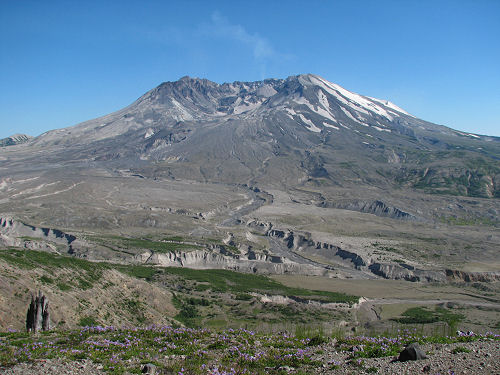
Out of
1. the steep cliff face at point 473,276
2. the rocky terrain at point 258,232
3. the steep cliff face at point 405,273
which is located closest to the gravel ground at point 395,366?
the rocky terrain at point 258,232

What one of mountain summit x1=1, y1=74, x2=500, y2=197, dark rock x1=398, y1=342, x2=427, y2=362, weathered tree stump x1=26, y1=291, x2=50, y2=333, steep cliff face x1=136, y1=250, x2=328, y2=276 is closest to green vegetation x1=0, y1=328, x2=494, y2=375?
dark rock x1=398, y1=342, x2=427, y2=362

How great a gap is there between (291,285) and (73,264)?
2828 centimetres

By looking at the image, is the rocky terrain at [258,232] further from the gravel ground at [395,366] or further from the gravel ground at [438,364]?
the gravel ground at [395,366]

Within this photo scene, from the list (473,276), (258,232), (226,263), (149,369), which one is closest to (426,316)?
(473,276)

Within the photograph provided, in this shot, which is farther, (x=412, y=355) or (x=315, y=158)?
(x=315, y=158)

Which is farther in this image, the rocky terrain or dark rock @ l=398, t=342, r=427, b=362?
the rocky terrain

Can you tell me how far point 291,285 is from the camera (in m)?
50.1

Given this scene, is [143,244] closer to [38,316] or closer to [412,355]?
[38,316]

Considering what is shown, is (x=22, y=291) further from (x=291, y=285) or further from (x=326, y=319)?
(x=291, y=285)

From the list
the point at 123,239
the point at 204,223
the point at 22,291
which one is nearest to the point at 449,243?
the point at 204,223

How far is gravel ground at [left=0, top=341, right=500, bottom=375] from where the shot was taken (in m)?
9.38

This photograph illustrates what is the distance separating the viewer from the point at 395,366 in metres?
9.81

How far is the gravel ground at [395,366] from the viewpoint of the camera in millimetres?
9375

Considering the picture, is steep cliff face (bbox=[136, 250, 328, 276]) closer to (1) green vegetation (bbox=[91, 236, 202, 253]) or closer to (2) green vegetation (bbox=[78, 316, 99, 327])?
(1) green vegetation (bbox=[91, 236, 202, 253])
